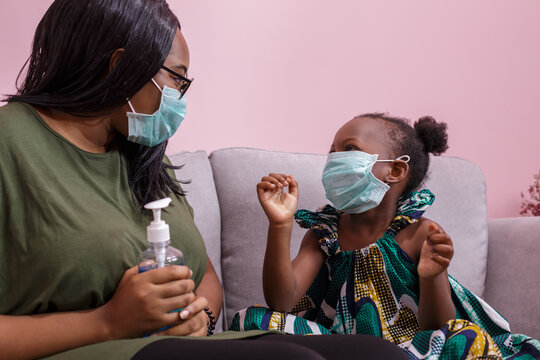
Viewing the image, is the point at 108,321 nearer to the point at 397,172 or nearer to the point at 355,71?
the point at 397,172

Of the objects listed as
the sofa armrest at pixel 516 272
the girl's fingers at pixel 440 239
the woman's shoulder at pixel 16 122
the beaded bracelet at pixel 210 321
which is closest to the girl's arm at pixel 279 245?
the beaded bracelet at pixel 210 321

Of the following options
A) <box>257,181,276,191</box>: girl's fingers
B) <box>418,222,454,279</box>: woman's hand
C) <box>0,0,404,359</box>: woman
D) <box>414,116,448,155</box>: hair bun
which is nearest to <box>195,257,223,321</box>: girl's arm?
<box>0,0,404,359</box>: woman

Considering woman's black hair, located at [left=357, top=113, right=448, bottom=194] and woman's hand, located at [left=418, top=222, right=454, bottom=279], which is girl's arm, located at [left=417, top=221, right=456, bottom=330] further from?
woman's black hair, located at [left=357, top=113, right=448, bottom=194]

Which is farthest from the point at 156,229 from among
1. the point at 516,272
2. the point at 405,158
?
the point at 516,272

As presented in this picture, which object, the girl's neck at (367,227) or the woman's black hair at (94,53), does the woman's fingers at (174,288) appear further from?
the girl's neck at (367,227)

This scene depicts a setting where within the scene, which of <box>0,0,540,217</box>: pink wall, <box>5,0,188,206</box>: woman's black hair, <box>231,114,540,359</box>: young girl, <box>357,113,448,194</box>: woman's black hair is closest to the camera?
<box>5,0,188,206</box>: woman's black hair

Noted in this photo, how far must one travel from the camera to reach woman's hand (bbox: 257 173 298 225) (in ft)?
4.27

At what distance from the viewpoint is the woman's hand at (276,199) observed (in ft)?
4.27

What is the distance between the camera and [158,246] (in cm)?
83

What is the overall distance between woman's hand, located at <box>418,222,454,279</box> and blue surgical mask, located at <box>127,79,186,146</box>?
2.02ft

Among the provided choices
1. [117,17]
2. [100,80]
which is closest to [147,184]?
[100,80]

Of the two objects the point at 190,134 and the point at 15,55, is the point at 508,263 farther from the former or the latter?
the point at 15,55

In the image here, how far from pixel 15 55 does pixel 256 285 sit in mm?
1114

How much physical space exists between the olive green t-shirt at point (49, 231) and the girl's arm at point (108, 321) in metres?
0.04
